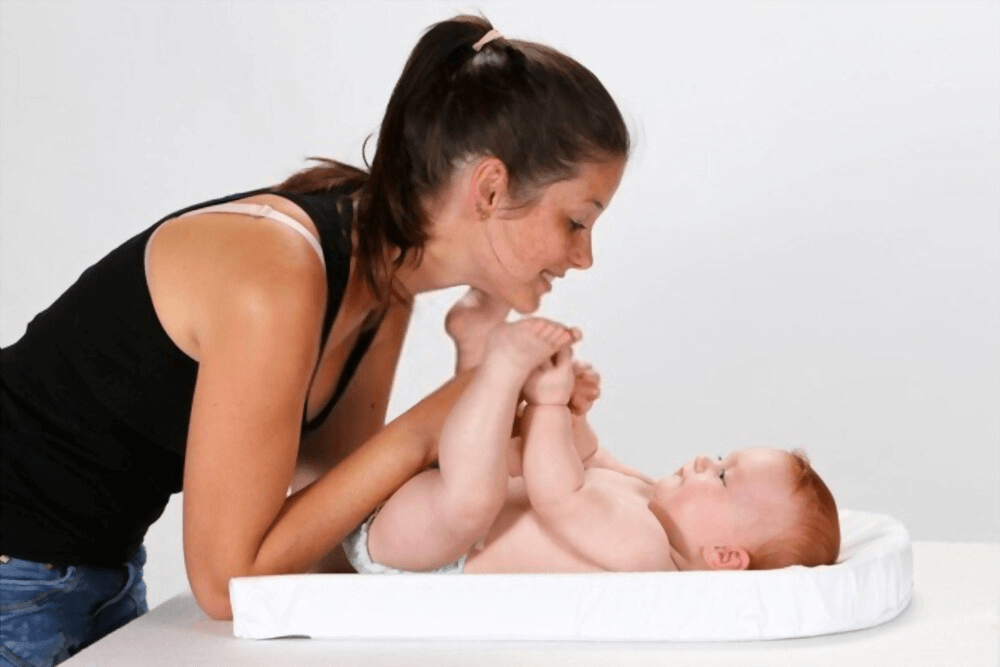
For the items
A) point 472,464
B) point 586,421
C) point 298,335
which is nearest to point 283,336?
point 298,335

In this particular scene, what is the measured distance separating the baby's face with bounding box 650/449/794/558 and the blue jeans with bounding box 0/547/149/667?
854mm

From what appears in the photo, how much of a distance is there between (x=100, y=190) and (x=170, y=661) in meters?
2.43

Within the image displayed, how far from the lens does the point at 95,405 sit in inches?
86.0

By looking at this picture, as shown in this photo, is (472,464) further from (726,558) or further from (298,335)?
(726,558)

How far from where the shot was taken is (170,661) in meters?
2.00

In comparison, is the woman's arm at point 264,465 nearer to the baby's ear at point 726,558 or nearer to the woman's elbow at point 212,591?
the woman's elbow at point 212,591

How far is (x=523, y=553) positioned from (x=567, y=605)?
24cm

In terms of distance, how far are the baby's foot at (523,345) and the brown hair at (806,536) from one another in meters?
0.43

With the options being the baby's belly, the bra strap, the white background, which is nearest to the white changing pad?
the baby's belly

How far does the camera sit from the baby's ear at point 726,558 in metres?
2.26

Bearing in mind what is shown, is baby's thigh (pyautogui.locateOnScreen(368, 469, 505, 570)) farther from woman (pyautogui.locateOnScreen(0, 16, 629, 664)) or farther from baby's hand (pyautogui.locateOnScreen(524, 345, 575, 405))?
baby's hand (pyautogui.locateOnScreen(524, 345, 575, 405))

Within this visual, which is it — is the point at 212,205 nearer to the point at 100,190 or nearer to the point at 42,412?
the point at 42,412

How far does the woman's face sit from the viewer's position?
86.4 inches

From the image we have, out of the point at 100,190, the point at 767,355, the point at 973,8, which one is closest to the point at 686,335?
the point at 767,355
